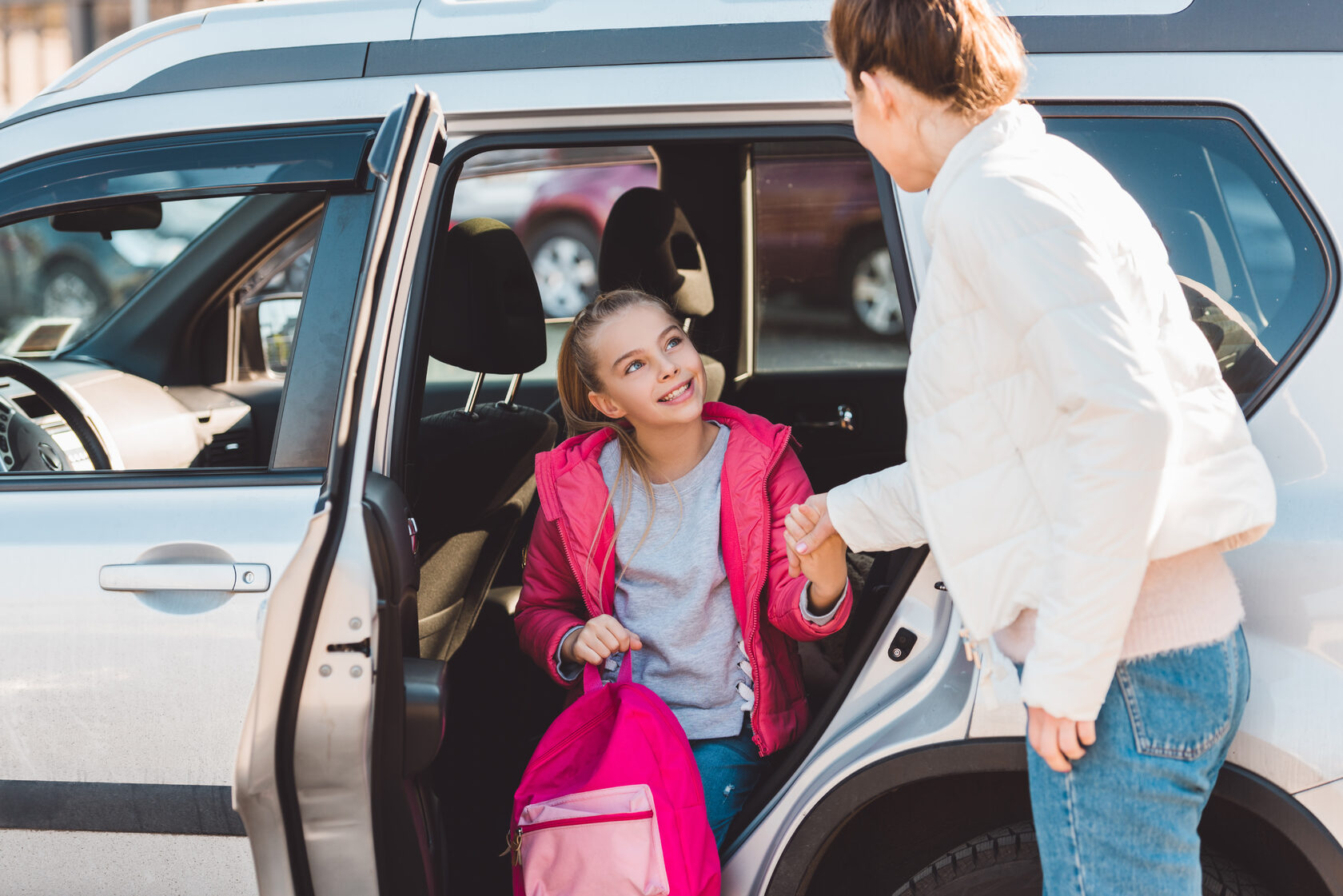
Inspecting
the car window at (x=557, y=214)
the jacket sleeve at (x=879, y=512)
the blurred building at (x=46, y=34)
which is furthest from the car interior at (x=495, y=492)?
the blurred building at (x=46, y=34)

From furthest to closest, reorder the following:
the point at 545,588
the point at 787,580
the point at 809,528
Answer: the point at 545,588 < the point at 787,580 < the point at 809,528

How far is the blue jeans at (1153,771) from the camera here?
1160mm

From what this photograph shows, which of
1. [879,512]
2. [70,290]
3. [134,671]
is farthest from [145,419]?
[70,290]

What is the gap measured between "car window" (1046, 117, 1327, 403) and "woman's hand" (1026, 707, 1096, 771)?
1.77 ft

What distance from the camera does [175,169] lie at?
1682mm

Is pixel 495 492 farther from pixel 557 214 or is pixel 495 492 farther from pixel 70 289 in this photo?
pixel 70 289

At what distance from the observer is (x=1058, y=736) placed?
1138 mm

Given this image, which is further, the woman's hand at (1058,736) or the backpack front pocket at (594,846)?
the backpack front pocket at (594,846)

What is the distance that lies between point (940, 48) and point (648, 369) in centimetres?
85

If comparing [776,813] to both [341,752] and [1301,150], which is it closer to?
[341,752]

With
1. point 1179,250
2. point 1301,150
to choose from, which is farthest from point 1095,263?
point 1301,150

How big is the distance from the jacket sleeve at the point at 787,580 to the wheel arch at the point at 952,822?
0.78 feet

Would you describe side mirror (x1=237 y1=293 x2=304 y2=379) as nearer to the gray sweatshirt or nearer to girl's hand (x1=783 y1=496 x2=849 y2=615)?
the gray sweatshirt

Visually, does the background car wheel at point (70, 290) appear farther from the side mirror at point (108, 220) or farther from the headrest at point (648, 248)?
the side mirror at point (108, 220)
